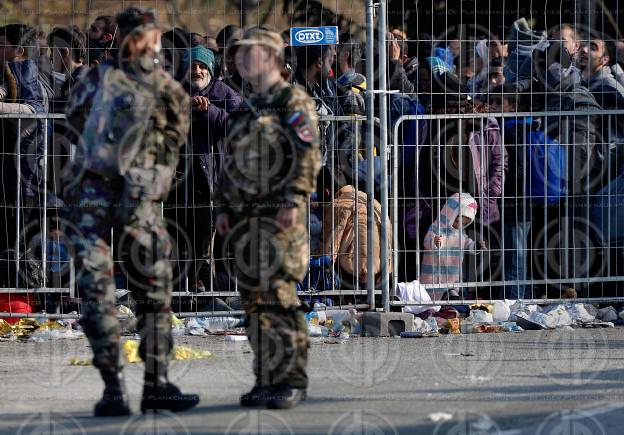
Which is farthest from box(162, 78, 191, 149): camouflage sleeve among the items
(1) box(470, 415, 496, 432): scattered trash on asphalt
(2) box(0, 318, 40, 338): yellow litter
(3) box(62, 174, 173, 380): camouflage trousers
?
(2) box(0, 318, 40, 338): yellow litter

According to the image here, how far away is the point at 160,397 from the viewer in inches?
274

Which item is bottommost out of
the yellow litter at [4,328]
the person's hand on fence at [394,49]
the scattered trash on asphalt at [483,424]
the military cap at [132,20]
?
the scattered trash on asphalt at [483,424]

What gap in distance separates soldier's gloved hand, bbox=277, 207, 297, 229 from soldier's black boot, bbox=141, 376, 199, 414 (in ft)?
3.26

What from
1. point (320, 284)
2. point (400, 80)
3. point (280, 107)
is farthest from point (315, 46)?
point (280, 107)

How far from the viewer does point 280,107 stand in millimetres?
6980

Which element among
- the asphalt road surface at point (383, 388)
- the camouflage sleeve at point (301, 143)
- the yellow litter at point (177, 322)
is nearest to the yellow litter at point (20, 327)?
the asphalt road surface at point (383, 388)

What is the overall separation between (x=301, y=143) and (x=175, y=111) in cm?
68

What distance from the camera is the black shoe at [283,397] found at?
696 cm

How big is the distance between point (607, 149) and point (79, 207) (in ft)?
20.8

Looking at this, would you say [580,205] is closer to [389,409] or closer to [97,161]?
[389,409]

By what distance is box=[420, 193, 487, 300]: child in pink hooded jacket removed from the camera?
38.2 feet

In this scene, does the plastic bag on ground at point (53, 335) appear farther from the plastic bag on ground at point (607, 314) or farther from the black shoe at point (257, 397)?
the plastic bag on ground at point (607, 314)

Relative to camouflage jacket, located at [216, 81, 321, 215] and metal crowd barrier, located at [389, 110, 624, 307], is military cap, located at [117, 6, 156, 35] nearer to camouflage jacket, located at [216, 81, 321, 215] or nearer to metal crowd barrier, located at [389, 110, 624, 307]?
camouflage jacket, located at [216, 81, 321, 215]

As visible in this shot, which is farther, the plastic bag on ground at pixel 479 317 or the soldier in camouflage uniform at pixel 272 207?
the plastic bag on ground at pixel 479 317
